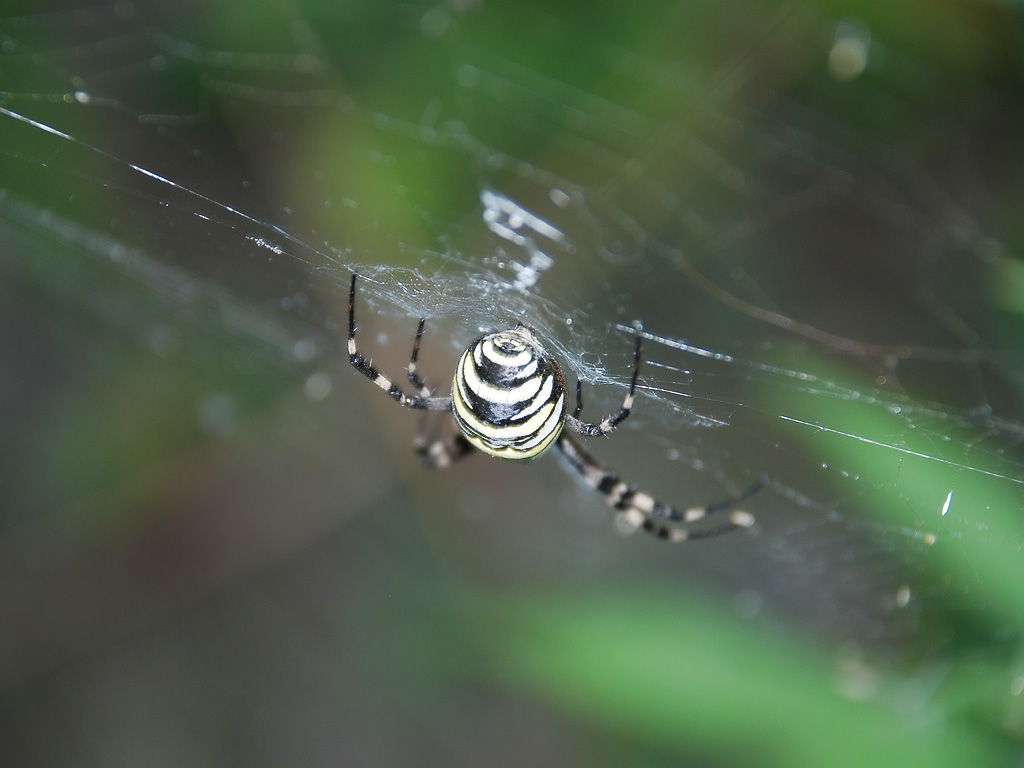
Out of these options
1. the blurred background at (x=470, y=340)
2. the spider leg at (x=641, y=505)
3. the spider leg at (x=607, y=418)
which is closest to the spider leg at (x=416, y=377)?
the blurred background at (x=470, y=340)

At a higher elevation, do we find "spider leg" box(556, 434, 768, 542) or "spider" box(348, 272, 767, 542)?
"spider leg" box(556, 434, 768, 542)

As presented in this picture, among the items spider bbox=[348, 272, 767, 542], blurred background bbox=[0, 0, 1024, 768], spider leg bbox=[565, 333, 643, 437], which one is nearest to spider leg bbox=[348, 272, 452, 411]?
spider bbox=[348, 272, 767, 542]

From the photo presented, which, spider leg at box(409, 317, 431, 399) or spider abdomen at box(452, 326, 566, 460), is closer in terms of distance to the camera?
spider abdomen at box(452, 326, 566, 460)

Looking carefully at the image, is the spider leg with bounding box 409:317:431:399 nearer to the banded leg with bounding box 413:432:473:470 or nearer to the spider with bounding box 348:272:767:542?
the spider with bounding box 348:272:767:542

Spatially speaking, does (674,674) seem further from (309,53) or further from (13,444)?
(13,444)

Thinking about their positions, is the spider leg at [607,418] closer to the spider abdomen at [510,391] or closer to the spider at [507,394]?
the spider at [507,394]

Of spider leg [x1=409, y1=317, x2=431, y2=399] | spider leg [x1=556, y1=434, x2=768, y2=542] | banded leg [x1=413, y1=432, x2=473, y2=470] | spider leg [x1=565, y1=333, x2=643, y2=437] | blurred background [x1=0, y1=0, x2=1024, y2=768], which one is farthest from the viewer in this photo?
banded leg [x1=413, y1=432, x2=473, y2=470]

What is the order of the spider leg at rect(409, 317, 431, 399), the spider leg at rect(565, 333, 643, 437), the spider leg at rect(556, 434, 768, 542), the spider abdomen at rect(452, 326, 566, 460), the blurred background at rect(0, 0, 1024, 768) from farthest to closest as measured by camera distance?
the spider leg at rect(556, 434, 768, 542) → the blurred background at rect(0, 0, 1024, 768) → the spider leg at rect(409, 317, 431, 399) → the spider leg at rect(565, 333, 643, 437) → the spider abdomen at rect(452, 326, 566, 460)

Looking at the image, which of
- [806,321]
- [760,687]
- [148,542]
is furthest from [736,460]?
[148,542]
